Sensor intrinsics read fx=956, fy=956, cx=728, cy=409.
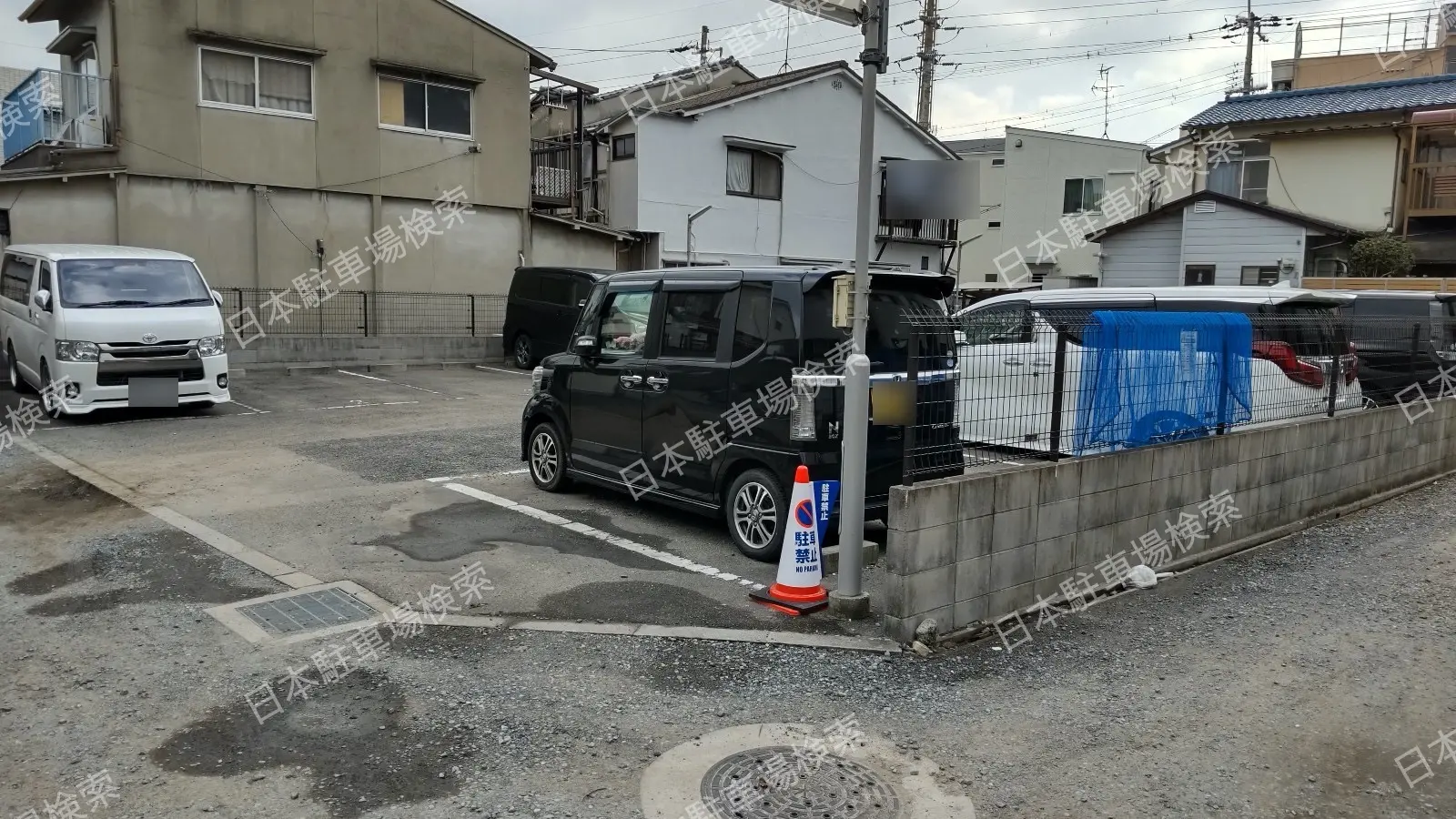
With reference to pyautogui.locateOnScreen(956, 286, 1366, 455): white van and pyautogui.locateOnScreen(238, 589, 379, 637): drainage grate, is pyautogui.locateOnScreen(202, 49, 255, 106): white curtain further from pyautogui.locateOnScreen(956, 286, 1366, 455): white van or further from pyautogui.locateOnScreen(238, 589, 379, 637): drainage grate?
pyautogui.locateOnScreen(238, 589, 379, 637): drainage grate

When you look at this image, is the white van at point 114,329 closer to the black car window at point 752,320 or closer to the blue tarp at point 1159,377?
the black car window at point 752,320

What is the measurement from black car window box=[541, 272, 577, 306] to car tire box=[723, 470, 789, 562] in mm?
10996

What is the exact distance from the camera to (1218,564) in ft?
21.9

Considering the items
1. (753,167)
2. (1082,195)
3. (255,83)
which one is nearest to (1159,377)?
(255,83)

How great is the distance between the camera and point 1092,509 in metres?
5.82

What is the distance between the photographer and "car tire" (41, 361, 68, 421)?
415 inches

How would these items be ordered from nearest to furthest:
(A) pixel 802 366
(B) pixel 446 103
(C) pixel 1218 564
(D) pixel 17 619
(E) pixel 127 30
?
(D) pixel 17 619
(A) pixel 802 366
(C) pixel 1218 564
(E) pixel 127 30
(B) pixel 446 103

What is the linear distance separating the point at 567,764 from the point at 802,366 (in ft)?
9.62

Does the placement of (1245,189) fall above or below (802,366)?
above

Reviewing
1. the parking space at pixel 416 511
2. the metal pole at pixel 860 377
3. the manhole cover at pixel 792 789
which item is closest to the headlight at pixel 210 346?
the parking space at pixel 416 511

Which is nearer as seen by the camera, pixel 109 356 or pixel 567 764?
pixel 567 764

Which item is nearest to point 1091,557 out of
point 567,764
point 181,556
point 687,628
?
point 687,628

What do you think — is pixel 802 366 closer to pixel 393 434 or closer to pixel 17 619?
pixel 17 619

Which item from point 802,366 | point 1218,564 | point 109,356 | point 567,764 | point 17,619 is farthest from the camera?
point 109,356
